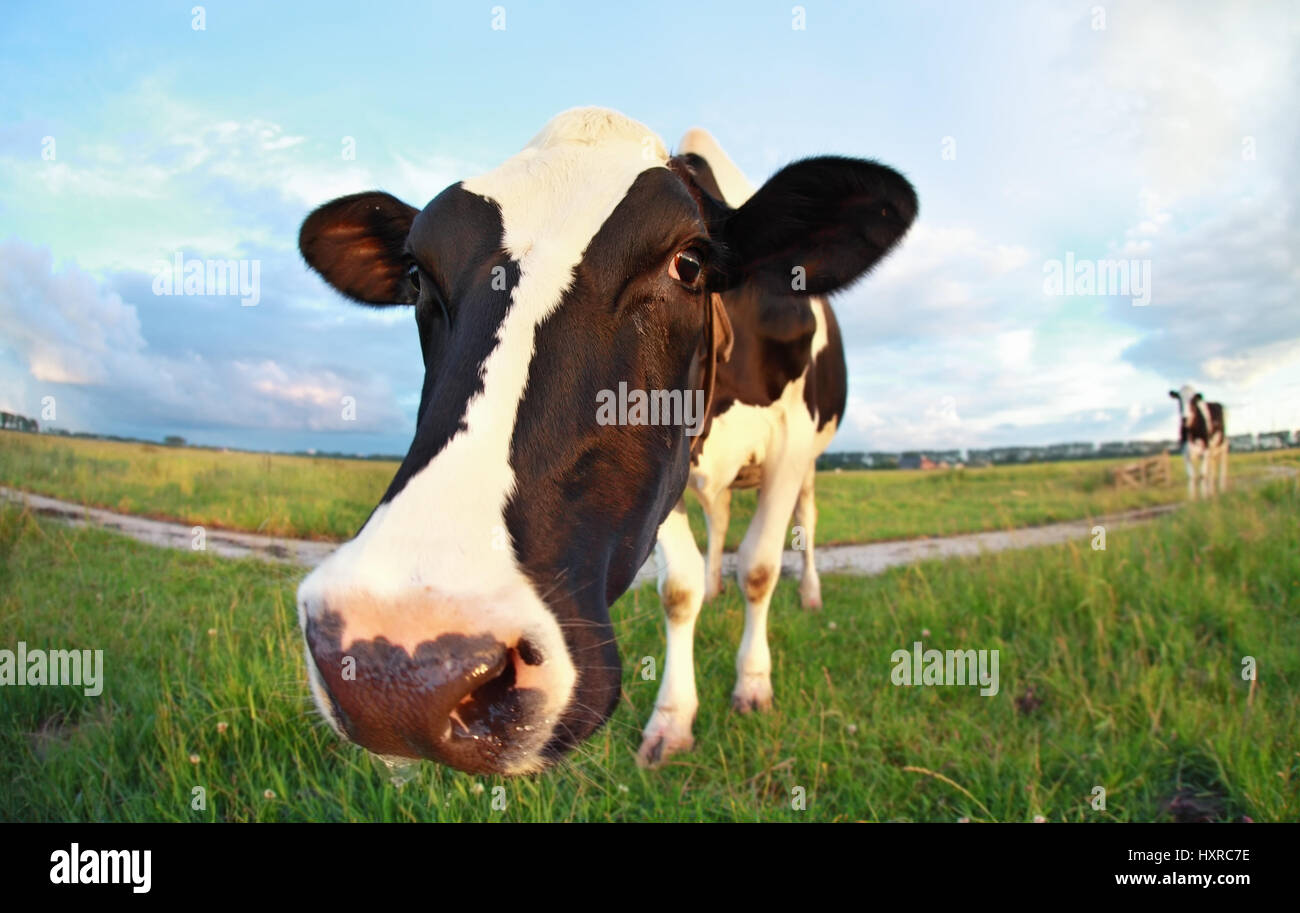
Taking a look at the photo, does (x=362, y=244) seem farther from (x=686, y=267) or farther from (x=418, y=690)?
(x=418, y=690)

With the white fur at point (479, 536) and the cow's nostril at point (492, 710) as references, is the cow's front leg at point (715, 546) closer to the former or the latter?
the white fur at point (479, 536)

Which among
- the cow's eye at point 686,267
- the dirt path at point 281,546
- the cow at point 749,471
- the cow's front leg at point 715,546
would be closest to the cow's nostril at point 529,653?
the cow's eye at point 686,267

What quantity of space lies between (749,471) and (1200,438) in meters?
21.6

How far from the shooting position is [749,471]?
4605 millimetres

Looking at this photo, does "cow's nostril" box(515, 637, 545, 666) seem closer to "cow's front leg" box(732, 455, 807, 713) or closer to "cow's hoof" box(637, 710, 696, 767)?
"cow's hoof" box(637, 710, 696, 767)

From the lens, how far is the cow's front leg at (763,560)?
4.24m

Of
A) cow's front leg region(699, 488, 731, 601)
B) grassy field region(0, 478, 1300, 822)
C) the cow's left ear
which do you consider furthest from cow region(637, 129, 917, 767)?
cow's front leg region(699, 488, 731, 601)

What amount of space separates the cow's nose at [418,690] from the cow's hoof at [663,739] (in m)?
2.19

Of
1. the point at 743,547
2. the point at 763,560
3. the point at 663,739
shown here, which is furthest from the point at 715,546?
the point at 663,739
